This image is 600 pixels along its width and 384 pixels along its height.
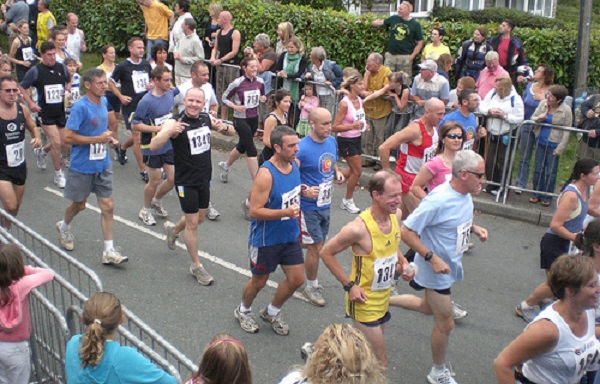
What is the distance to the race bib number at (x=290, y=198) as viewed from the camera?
6.33 meters

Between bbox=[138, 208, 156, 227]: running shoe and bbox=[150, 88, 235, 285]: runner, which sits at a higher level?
bbox=[150, 88, 235, 285]: runner

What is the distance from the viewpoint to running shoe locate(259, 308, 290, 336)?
6.65 meters

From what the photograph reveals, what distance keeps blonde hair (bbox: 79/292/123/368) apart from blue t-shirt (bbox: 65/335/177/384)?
40 millimetres

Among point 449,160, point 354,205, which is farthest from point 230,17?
point 449,160

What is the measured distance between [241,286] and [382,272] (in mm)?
2538

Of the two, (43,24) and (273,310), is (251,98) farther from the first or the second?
(43,24)

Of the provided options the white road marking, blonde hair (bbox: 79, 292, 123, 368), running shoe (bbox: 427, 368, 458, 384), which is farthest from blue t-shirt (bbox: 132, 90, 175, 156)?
blonde hair (bbox: 79, 292, 123, 368)

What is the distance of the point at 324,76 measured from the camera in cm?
1146

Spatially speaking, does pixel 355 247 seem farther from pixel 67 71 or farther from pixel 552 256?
pixel 67 71

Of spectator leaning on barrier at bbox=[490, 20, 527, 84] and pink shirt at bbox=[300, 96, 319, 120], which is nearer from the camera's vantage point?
pink shirt at bbox=[300, 96, 319, 120]

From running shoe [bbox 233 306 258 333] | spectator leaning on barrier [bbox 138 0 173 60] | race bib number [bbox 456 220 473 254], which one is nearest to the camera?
race bib number [bbox 456 220 473 254]

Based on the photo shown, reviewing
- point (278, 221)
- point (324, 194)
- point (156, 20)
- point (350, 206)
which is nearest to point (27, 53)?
point (156, 20)

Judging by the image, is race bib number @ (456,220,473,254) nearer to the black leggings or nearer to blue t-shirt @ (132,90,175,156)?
blue t-shirt @ (132,90,175,156)

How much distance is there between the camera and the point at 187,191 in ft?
24.0
